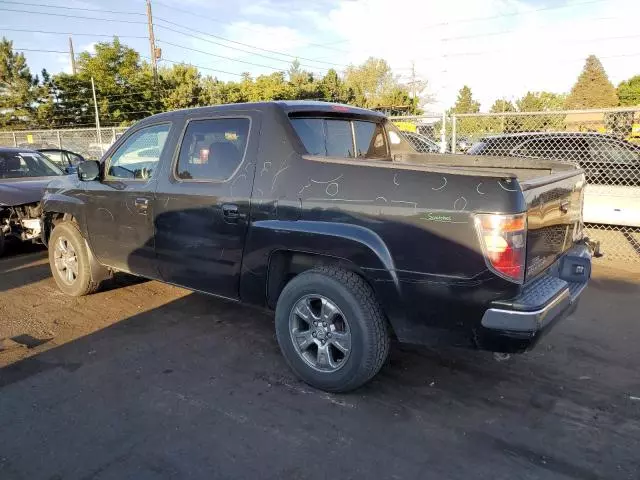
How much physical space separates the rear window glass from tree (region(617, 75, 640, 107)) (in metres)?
57.0

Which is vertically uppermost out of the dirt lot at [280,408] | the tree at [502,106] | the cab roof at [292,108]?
the tree at [502,106]

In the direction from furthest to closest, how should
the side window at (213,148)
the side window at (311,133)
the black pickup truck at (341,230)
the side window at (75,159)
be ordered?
the side window at (75,159) → the side window at (213,148) → the side window at (311,133) → the black pickup truck at (341,230)

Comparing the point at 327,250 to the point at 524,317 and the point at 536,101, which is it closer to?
the point at 524,317

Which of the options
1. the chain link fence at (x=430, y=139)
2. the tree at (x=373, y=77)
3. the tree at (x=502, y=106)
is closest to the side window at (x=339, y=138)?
the chain link fence at (x=430, y=139)

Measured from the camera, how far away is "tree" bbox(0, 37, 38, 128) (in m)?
41.2

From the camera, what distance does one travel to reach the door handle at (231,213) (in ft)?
11.9

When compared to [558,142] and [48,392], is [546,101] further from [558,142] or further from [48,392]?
[48,392]

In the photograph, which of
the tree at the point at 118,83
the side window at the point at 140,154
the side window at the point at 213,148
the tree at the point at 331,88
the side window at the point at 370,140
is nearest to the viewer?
the side window at the point at 213,148

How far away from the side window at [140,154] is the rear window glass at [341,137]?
136 centimetres

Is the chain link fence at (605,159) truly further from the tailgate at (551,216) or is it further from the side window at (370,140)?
the tailgate at (551,216)

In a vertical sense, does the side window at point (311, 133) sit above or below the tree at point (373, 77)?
below

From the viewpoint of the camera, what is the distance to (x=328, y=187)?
317cm

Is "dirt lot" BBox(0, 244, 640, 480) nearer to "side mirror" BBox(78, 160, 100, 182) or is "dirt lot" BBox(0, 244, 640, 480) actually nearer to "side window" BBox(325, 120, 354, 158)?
"side mirror" BBox(78, 160, 100, 182)

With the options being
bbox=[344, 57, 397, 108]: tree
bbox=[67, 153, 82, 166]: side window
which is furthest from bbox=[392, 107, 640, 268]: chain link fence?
bbox=[344, 57, 397, 108]: tree
